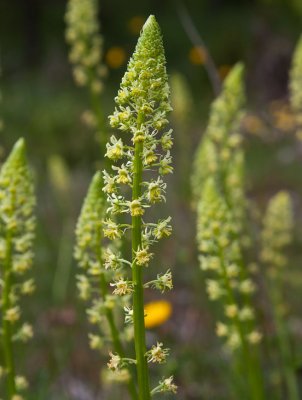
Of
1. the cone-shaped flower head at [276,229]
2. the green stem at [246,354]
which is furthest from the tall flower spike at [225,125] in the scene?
the green stem at [246,354]

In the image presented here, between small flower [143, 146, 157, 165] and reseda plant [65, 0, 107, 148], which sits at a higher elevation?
reseda plant [65, 0, 107, 148]

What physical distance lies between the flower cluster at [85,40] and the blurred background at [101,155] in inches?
26.9

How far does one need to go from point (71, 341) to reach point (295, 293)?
2614mm

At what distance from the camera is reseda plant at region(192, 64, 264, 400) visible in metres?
3.74

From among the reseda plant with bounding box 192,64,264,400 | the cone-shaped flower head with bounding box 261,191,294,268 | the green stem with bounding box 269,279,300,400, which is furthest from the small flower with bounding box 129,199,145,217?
the cone-shaped flower head with bounding box 261,191,294,268

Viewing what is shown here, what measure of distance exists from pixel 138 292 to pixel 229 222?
1373mm

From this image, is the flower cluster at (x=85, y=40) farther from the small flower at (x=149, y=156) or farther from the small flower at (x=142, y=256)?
the small flower at (x=142, y=256)

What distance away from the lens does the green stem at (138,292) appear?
2.45 m

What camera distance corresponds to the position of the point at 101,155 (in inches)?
412

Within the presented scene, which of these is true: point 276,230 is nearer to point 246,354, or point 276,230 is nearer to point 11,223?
point 246,354

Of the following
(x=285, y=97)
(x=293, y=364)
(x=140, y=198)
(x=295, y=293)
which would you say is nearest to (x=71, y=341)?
(x=293, y=364)

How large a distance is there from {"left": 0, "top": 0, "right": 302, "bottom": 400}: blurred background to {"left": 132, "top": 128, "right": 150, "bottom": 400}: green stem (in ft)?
5.93

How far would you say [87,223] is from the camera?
10.9 ft

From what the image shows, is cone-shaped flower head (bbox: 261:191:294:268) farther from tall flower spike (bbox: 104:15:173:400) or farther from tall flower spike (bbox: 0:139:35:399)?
tall flower spike (bbox: 104:15:173:400)
